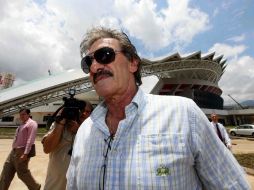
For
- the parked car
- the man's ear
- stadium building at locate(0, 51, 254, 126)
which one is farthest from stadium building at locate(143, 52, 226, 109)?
the man's ear

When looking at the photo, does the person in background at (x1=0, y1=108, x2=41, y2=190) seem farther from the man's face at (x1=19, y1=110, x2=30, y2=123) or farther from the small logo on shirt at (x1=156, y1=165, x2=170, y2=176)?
the small logo on shirt at (x1=156, y1=165, x2=170, y2=176)

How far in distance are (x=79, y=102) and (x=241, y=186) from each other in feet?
8.59

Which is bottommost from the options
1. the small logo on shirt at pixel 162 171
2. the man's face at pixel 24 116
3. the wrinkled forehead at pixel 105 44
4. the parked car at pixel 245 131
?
the small logo on shirt at pixel 162 171

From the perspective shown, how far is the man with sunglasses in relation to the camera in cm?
155

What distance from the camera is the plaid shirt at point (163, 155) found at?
1543mm

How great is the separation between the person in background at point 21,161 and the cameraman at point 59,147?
2.32 m

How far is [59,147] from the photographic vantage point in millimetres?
4039

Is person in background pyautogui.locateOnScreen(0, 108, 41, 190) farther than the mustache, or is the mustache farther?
person in background pyautogui.locateOnScreen(0, 108, 41, 190)

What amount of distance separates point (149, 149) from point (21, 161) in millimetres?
5079

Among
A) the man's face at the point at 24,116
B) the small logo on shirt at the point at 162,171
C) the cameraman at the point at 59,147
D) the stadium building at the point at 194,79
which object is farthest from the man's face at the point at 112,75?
the stadium building at the point at 194,79

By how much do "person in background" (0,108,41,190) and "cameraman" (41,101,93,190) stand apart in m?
2.32

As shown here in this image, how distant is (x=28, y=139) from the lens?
6.21 meters

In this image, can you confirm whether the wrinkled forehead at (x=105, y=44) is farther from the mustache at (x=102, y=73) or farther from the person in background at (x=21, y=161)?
the person in background at (x=21, y=161)

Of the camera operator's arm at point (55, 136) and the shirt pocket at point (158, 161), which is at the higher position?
the camera operator's arm at point (55, 136)
